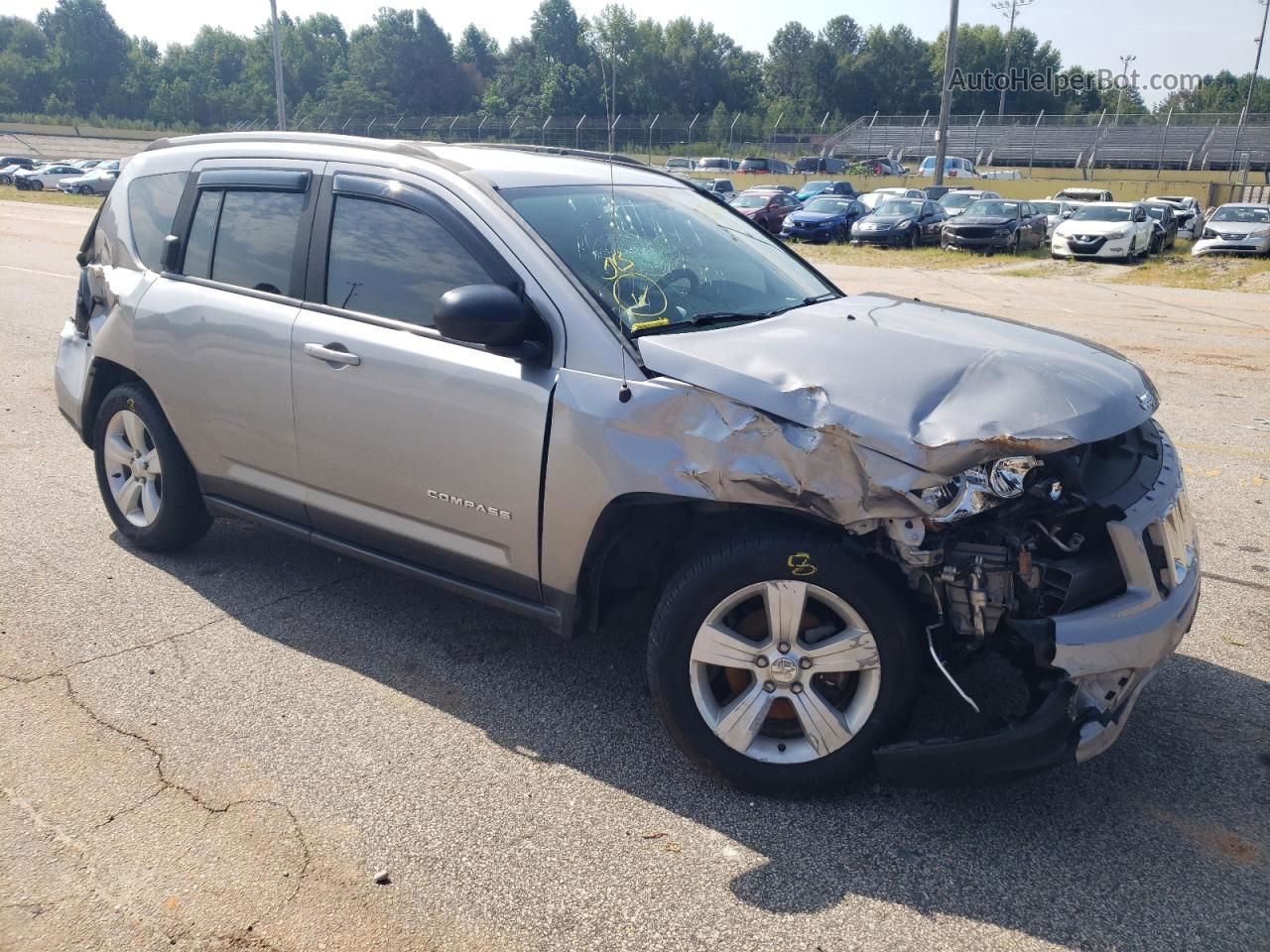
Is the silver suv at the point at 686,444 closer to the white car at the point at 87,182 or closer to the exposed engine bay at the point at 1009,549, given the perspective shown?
the exposed engine bay at the point at 1009,549

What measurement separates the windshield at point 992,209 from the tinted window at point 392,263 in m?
23.8

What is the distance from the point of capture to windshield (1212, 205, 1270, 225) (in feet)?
78.7

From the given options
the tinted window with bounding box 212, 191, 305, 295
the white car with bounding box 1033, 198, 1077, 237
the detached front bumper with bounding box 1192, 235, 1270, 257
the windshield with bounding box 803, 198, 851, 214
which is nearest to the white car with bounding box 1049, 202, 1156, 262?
the detached front bumper with bounding box 1192, 235, 1270, 257

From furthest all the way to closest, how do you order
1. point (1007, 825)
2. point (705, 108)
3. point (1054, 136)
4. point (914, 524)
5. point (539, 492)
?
point (1054, 136), point (705, 108), point (539, 492), point (1007, 825), point (914, 524)

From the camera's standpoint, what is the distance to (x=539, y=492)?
337 centimetres

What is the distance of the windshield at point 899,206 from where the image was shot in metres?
26.7

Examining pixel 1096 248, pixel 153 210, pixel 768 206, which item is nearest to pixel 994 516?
pixel 153 210

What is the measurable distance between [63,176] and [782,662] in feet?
179

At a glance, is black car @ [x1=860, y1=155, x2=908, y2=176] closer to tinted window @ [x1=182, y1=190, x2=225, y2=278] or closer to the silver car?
the silver car

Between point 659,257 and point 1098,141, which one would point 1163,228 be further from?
point 1098,141

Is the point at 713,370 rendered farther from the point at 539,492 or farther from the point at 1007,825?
the point at 1007,825

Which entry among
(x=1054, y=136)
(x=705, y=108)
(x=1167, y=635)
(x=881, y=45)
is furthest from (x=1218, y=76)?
(x=1167, y=635)

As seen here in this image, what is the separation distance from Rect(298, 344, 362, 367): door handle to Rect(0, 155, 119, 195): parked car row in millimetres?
43255

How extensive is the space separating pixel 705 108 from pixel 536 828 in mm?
24009
